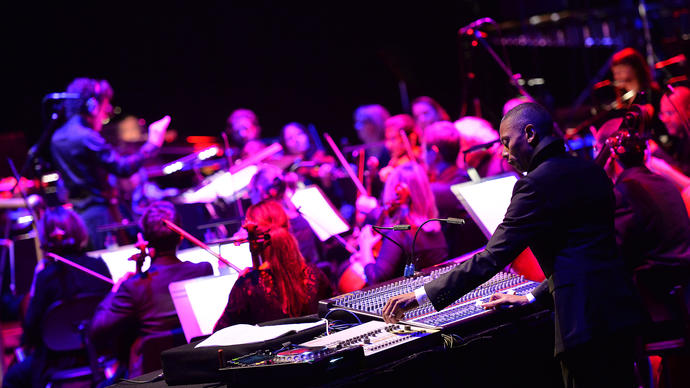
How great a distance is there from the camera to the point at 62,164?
564 centimetres

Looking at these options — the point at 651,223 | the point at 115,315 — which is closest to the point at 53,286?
the point at 115,315

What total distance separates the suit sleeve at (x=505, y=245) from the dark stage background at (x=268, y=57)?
4.74 metres

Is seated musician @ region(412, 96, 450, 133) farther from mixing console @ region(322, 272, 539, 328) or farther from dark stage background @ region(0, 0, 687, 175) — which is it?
A: mixing console @ region(322, 272, 539, 328)

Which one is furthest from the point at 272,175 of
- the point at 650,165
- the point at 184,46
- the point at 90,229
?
the point at 184,46

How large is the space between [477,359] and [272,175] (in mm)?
2732

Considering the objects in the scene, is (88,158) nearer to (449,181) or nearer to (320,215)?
(320,215)

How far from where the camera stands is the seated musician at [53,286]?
389 cm

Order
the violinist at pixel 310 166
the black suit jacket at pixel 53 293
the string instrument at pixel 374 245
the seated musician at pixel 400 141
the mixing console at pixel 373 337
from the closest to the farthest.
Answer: the mixing console at pixel 373 337, the black suit jacket at pixel 53 293, the string instrument at pixel 374 245, the seated musician at pixel 400 141, the violinist at pixel 310 166

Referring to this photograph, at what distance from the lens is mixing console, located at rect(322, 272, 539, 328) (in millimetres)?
2443

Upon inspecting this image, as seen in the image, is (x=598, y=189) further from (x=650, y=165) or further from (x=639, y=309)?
(x=650, y=165)

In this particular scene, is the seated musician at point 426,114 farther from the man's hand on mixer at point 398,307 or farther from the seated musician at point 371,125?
the man's hand on mixer at point 398,307

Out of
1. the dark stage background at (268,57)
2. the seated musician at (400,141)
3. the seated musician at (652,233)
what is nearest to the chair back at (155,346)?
the seated musician at (652,233)

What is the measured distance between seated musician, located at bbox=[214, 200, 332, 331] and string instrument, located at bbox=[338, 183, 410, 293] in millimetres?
838

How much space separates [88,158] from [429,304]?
3.96m
